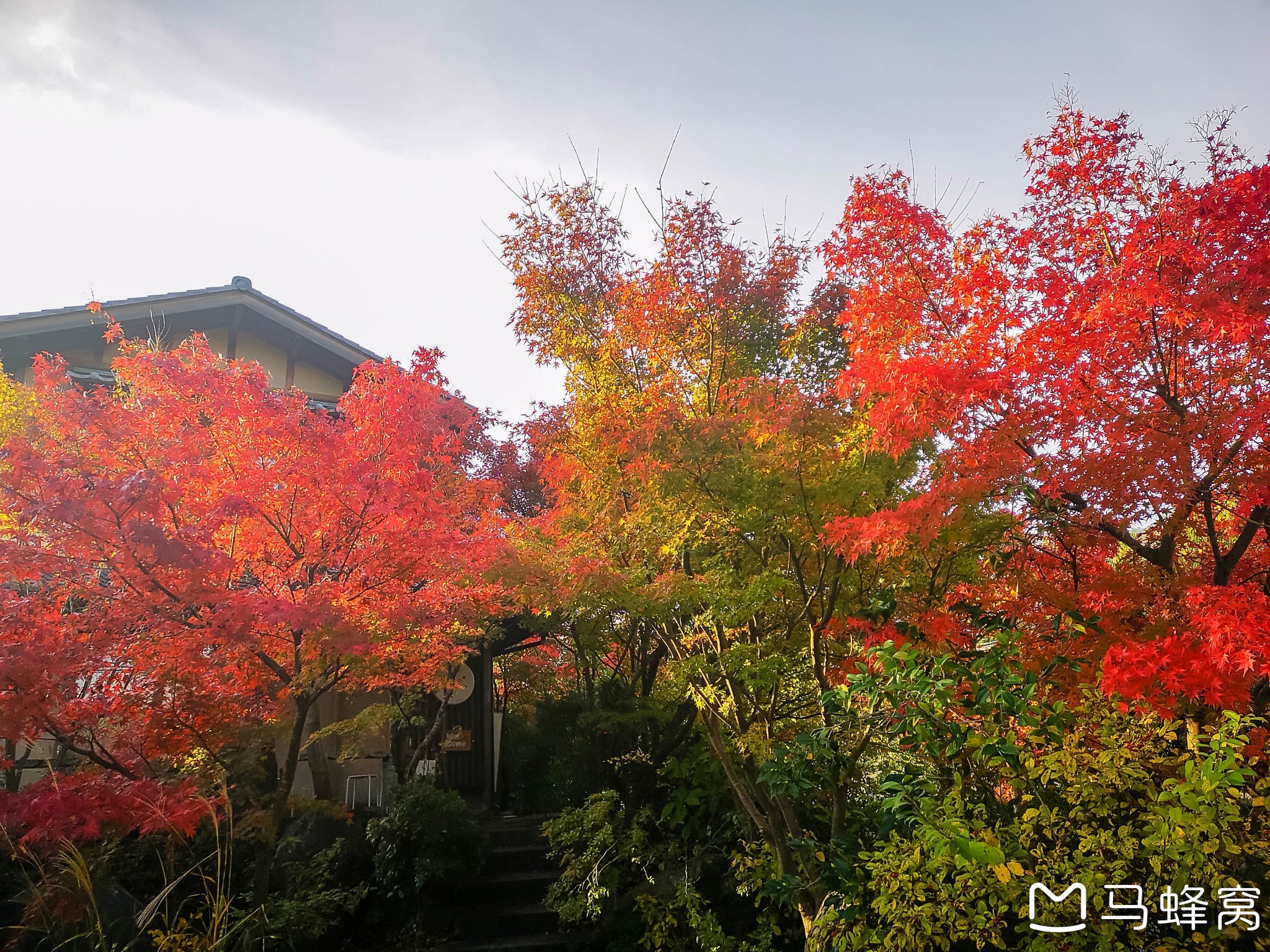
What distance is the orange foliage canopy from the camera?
16.1 feet

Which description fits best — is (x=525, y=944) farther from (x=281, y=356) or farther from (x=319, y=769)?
(x=281, y=356)

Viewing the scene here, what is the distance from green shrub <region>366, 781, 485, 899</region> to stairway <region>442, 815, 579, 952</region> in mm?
353

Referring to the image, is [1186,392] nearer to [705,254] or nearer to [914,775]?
[914,775]

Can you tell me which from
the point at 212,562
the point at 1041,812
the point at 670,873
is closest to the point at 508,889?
the point at 670,873

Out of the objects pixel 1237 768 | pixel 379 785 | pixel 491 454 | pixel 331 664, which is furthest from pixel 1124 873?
pixel 491 454

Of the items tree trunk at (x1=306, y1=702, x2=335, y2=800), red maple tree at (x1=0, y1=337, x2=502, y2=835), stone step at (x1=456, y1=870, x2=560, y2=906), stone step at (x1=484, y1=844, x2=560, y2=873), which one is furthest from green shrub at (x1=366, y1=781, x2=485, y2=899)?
red maple tree at (x1=0, y1=337, x2=502, y2=835)

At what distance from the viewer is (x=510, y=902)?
9367 mm

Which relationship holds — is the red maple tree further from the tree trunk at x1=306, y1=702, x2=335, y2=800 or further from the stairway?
the stairway

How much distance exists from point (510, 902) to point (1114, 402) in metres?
8.18

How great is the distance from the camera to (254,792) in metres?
8.51

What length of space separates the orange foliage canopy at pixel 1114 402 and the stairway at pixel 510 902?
5774mm

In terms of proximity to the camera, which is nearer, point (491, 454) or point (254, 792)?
point (254, 792)

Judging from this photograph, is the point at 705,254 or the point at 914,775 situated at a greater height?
the point at 705,254

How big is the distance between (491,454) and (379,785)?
6.76 m
